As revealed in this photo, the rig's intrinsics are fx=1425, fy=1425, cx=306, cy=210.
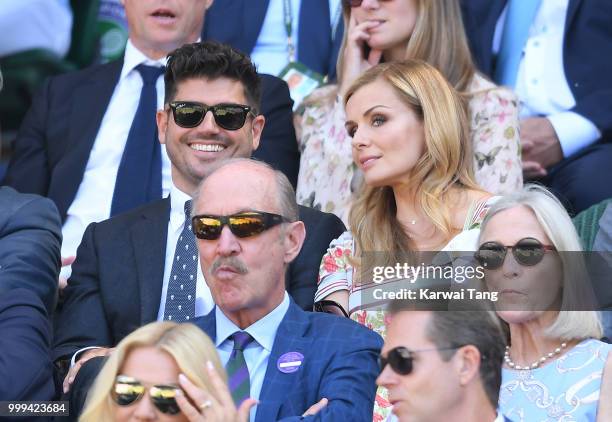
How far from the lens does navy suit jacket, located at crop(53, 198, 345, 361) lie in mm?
4832

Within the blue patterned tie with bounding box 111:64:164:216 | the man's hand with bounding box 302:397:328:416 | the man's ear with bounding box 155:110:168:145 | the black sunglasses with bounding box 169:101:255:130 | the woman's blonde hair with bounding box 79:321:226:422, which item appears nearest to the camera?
the woman's blonde hair with bounding box 79:321:226:422

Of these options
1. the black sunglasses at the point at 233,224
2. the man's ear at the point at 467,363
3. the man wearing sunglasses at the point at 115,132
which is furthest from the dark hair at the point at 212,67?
the man's ear at the point at 467,363

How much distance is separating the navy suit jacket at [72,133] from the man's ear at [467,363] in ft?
7.77

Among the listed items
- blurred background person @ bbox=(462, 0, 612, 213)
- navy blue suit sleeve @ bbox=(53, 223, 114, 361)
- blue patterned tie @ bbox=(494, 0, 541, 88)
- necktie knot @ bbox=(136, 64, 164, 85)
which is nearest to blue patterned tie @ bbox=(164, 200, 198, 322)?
navy blue suit sleeve @ bbox=(53, 223, 114, 361)

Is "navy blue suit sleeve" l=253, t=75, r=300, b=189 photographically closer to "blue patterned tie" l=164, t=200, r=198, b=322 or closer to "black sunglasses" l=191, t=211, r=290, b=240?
"blue patterned tie" l=164, t=200, r=198, b=322

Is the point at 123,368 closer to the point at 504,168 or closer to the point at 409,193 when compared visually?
the point at 409,193

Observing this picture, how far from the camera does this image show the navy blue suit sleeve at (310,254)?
4922mm

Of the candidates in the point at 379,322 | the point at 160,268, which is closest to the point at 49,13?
the point at 160,268

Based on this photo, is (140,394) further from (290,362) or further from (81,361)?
(81,361)

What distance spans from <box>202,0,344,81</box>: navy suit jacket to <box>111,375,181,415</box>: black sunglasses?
3028 millimetres

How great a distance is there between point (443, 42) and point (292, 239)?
1669mm

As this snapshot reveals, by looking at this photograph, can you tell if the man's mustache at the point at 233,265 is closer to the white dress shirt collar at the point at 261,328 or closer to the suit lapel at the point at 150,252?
the white dress shirt collar at the point at 261,328

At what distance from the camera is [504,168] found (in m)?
5.41

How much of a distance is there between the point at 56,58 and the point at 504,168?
2636 mm
